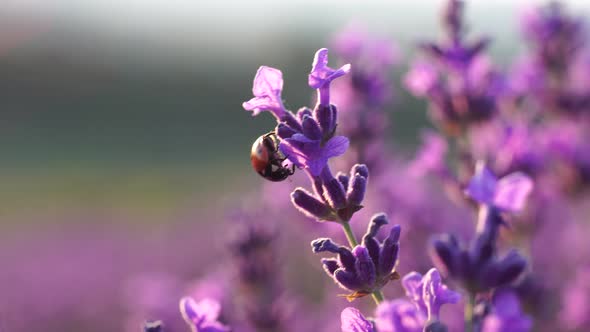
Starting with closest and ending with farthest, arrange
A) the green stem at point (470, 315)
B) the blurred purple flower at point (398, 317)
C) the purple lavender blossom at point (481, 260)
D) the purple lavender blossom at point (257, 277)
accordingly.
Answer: the blurred purple flower at point (398, 317) → the green stem at point (470, 315) → the purple lavender blossom at point (481, 260) → the purple lavender blossom at point (257, 277)

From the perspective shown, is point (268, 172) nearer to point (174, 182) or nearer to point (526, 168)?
point (526, 168)

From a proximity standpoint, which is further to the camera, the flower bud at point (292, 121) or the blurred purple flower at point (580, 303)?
the blurred purple flower at point (580, 303)

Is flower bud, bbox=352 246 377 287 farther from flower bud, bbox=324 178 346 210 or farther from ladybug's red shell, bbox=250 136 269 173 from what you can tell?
ladybug's red shell, bbox=250 136 269 173

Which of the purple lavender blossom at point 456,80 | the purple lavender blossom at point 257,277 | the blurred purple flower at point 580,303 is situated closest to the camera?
the purple lavender blossom at point 456,80

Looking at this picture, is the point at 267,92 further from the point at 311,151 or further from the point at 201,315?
the point at 201,315

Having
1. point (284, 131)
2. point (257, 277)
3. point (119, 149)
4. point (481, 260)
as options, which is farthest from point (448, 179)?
point (119, 149)

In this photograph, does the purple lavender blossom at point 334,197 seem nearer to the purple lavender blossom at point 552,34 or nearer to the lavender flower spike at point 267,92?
the lavender flower spike at point 267,92

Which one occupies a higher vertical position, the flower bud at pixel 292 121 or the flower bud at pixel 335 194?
Answer: the flower bud at pixel 292 121

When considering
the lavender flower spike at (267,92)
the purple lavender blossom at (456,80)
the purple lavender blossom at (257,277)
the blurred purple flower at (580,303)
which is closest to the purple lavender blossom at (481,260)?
the lavender flower spike at (267,92)

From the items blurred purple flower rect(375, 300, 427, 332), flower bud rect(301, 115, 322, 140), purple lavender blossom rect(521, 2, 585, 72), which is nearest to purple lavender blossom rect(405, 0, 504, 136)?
purple lavender blossom rect(521, 2, 585, 72)
